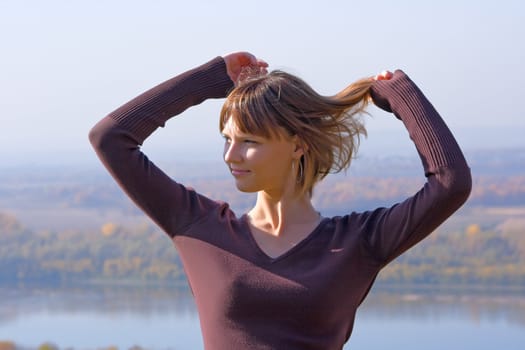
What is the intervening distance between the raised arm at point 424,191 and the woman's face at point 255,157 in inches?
5.6

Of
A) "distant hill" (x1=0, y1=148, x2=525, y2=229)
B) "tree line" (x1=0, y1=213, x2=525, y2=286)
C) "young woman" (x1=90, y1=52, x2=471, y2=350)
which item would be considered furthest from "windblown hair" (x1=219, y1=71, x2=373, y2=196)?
"tree line" (x1=0, y1=213, x2=525, y2=286)

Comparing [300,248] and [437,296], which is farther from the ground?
[300,248]

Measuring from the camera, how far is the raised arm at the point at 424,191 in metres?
1.64

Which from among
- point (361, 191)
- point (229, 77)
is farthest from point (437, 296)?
point (229, 77)

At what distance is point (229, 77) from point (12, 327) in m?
3.54

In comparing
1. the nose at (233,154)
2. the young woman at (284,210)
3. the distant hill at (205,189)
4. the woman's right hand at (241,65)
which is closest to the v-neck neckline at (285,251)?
the young woman at (284,210)

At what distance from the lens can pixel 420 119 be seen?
5.57 ft

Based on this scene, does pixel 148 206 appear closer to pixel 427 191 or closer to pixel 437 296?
pixel 427 191

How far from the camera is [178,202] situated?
5.61 feet

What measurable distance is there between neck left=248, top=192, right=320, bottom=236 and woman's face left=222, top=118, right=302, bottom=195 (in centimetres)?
3

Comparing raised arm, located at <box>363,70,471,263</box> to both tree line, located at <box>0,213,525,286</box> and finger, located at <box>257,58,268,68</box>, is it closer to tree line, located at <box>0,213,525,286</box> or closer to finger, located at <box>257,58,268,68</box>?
finger, located at <box>257,58,268,68</box>

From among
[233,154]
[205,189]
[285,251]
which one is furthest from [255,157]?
[205,189]

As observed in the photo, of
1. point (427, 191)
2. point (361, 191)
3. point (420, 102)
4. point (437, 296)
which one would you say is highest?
point (420, 102)

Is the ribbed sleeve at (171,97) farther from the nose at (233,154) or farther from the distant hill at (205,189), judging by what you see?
the distant hill at (205,189)
